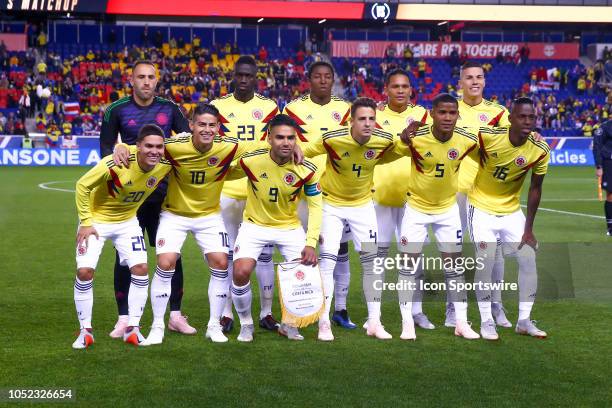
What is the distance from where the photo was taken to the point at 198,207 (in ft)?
25.1

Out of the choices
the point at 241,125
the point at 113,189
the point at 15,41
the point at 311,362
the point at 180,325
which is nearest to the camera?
the point at 311,362

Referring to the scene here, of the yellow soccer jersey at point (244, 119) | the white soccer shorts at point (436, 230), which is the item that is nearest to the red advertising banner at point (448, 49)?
the yellow soccer jersey at point (244, 119)

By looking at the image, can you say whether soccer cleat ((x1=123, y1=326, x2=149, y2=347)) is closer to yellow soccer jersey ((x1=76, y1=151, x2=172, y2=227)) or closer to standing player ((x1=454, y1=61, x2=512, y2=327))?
yellow soccer jersey ((x1=76, y1=151, x2=172, y2=227))

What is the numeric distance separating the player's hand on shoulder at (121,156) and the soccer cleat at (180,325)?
5.12 ft

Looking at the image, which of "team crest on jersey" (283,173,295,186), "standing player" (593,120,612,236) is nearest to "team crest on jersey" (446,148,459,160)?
"team crest on jersey" (283,173,295,186)

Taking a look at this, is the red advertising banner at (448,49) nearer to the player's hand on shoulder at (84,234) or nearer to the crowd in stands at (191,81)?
the crowd in stands at (191,81)

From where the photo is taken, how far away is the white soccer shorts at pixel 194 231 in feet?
24.9

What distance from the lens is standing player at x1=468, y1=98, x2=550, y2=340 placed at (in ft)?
25.1

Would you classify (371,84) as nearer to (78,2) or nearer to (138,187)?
(78,2)

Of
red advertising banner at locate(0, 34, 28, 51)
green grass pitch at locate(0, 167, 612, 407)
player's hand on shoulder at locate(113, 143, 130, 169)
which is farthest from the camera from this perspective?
red advertising banner at locate(0, 34, 28, 51)

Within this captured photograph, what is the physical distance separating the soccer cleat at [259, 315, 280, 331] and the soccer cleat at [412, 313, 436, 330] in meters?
1.31

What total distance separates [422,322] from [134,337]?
2656 mm

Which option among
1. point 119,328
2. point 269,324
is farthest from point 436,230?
point 119,328

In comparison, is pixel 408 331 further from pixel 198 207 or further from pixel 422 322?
pixel 198 207
